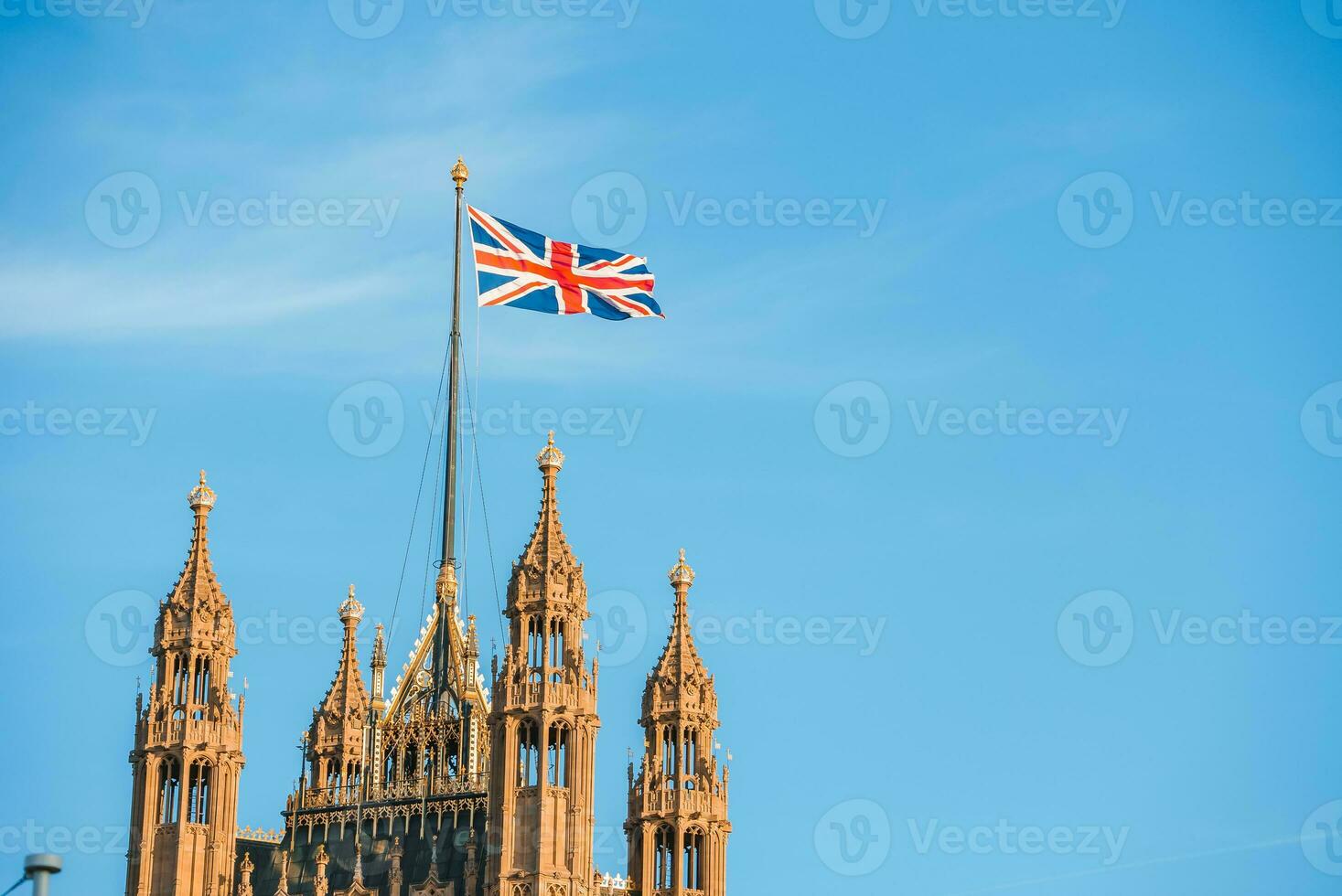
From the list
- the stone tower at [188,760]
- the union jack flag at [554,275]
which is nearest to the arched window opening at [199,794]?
the stone tower at [188,760]

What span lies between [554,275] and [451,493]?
11.2 meters

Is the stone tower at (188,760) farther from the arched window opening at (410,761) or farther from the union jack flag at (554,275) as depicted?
the union jack flag at (554,275)

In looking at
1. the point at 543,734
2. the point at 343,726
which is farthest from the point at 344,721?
the point at 543,734

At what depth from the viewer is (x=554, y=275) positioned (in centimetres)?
12638

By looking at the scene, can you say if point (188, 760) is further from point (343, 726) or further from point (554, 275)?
point (554, 275)

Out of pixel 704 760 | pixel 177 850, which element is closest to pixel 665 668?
pixel 704 760

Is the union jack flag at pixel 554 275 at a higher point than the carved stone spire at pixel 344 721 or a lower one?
higher

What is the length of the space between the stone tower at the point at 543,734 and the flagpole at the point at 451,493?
8.34 meters

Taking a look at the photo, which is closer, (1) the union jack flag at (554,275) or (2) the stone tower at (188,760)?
(2) the stone tower at (188,760)

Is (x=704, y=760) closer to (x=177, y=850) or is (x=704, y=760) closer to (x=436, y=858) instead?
(x=436, y=858)

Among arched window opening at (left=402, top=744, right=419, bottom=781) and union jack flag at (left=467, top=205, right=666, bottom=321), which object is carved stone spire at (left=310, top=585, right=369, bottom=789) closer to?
arched window opening at (left=402, top=744, right=419, bottom=781)

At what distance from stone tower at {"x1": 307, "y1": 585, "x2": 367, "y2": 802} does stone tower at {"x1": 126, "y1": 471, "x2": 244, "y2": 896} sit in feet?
25.9

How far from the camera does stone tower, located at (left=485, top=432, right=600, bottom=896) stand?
11206 centimetres

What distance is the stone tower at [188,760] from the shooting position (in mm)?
115188
